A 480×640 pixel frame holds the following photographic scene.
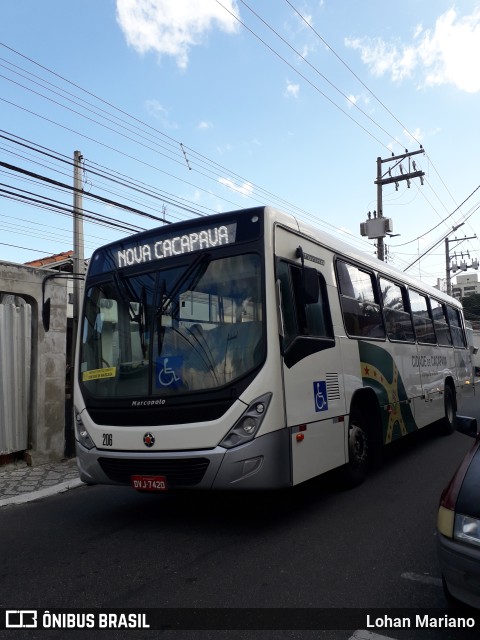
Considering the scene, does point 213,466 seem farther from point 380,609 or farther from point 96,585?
point 380,609

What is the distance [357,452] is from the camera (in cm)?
605

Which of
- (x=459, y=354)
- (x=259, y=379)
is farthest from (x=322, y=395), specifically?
(x=459, y=354)

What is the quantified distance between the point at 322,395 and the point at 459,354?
7855mm

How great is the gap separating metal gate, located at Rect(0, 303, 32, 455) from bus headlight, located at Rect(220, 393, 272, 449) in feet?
17.1

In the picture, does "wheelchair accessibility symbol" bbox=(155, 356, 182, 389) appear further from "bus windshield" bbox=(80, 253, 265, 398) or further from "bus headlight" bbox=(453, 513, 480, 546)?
"bus headlight" bbox=(453, 513, 480, 546)

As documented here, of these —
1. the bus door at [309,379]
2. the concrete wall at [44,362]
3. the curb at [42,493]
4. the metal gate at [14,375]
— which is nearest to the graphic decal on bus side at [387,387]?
the bus door at [309,379]

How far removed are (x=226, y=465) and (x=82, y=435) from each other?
1.78 meters

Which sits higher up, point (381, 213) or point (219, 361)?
point (381, 213)

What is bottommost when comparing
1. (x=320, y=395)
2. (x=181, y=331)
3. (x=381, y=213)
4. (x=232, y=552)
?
(x=232, y=552)

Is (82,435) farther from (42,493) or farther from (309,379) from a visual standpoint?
(309,379)

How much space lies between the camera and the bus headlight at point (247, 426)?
4.40 m

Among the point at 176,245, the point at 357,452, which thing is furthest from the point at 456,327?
the point at 176,245

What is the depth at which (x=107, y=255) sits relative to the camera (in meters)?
5.79

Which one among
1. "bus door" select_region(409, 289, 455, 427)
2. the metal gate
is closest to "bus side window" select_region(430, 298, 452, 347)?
"bus door" select_region(409, 289, 455, 427)
